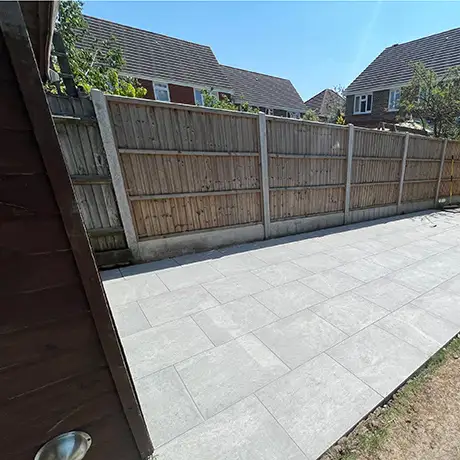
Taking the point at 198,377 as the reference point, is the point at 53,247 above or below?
above

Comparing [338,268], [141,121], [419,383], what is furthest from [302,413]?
[141,121]

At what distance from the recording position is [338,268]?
3678mm

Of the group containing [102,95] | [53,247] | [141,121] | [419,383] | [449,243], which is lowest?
[449,243]

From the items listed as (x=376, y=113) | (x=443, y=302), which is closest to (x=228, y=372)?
(x=443, y=302)

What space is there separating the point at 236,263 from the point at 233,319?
1418 millimetres

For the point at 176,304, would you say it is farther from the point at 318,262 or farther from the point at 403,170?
the point at 403,170

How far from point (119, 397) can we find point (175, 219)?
121 inches

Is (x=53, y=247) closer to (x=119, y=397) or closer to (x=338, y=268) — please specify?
(x=119, y=397)

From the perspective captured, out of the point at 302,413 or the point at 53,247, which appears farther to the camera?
the point at 302,413

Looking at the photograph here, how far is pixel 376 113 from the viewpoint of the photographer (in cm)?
1546

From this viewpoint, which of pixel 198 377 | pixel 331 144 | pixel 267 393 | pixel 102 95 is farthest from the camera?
pixel 331 144

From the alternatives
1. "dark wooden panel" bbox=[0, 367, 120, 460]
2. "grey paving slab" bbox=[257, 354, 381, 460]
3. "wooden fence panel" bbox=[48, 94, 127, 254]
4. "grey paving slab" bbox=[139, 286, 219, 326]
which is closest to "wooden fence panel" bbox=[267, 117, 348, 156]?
"wooden fence panel" bbox=[48, 94, 127, 254]

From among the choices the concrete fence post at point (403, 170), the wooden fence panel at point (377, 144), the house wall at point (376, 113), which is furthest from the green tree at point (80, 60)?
the house wall at point (376, 113)

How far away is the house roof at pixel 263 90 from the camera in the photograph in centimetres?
1716
